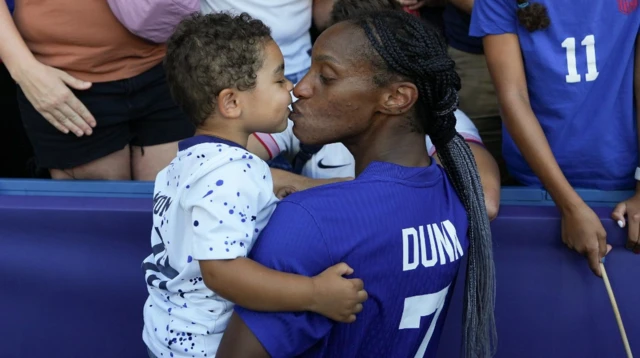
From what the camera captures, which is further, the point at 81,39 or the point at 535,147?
the point at 81,39

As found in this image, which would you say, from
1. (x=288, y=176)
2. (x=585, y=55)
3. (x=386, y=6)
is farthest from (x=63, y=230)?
(x=585, y=55)

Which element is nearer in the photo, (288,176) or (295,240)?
(295,240)

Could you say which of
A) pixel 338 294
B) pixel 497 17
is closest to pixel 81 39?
pixel 497 17

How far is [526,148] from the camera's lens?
2.34 meters

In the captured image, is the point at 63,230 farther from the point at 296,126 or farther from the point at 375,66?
the point at 375,66

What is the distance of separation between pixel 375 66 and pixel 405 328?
531 millimetres

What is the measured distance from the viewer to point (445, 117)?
180 centimetres

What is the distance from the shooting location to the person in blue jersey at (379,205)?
158 cm

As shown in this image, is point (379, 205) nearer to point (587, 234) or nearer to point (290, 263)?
point (290, 263)

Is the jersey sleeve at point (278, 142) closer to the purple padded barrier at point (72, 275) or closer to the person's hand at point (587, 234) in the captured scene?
the purple padded barrier at point (72, 275)

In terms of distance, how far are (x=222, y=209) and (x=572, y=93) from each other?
118 cm

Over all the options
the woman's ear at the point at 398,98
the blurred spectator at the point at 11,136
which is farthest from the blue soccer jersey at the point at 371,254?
the blurred spectator at the point at 11,136

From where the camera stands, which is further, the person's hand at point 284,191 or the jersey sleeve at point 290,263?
the person's hand at point 284,191

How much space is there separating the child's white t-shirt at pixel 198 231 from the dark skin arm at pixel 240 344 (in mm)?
139
